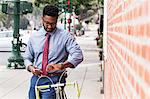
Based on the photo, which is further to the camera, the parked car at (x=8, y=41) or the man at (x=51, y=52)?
the parked car at (x=8, y=41)

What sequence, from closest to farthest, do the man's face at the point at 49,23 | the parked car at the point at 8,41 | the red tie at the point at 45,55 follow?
the man's face at the point at 49,23
the red tie at the point at 45,55
the parked car at the point at 8,41

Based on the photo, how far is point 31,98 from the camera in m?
5.88

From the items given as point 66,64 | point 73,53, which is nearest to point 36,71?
point 66,64

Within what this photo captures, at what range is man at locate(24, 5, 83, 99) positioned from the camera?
574cm

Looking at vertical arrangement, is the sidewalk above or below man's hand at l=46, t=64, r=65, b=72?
below

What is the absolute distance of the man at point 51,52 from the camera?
5.74m

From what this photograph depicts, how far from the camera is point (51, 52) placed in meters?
5.83

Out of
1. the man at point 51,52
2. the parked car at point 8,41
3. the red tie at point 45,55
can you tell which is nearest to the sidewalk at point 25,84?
the man at point 51,52

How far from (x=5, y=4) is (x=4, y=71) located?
3.19 metres

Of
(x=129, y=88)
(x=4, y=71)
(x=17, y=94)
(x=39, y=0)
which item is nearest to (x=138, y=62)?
(x=129, y=88)

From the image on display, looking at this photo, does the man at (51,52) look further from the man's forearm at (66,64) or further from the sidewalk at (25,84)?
the sidewalk at (25,84)

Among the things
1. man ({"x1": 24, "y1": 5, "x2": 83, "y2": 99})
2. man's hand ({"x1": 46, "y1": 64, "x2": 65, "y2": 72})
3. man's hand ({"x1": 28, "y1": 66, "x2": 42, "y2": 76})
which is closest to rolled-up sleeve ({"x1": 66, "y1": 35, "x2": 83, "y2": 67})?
man ({"x1": 24, "y1": 5, "x2": 83, "y2": 99})

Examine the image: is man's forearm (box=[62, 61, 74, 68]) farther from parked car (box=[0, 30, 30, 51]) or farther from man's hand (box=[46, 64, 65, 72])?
parked car (box=[0, 30, 30, 51])

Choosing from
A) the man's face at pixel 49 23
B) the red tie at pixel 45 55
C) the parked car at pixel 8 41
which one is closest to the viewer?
the man's face at pixel 49 23
